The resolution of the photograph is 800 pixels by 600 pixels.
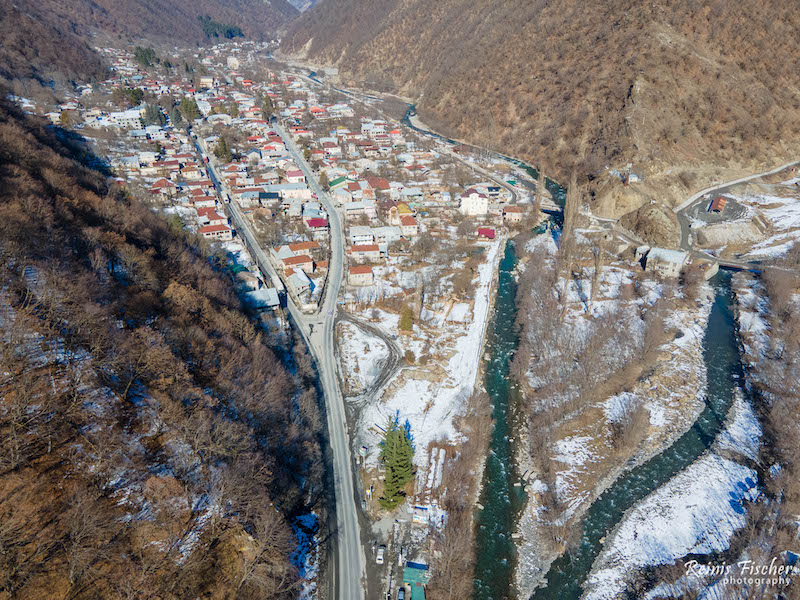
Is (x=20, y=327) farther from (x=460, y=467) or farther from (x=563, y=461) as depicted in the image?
(x=563, y=461)

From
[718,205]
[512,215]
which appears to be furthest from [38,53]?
[718,205]

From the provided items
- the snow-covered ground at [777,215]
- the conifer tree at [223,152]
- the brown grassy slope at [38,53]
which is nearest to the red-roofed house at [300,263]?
the conifer tree at [223,152]

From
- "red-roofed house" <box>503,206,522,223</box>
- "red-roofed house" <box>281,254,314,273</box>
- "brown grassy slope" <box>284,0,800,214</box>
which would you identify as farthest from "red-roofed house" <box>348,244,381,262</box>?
"brown grassy slope" <box>284,0,800,214</box>

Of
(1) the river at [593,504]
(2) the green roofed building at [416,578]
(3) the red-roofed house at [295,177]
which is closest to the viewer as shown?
(2) the green roofed building at [416,578]

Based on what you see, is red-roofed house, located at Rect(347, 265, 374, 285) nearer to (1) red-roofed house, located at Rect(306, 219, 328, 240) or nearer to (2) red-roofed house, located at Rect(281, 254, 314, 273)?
(2) red-roofed house, located at Rect(281, 254, 314, 273)

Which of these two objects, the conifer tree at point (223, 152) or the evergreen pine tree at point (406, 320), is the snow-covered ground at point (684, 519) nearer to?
the evergreen pine tree at point (406, 320)
